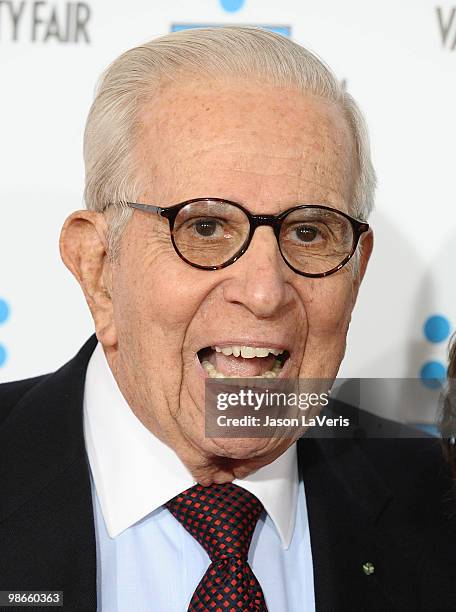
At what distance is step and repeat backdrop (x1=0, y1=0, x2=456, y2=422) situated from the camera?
92.0 inches

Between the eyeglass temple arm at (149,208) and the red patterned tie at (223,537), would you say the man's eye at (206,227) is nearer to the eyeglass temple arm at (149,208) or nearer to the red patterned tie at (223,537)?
the eyeglass temple arm at (149,208)

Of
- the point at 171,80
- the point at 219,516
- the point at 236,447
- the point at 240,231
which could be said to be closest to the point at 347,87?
the point at 171,80

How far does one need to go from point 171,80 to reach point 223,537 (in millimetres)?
853

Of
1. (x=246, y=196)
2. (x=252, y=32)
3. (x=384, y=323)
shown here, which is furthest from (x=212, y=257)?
(x=384, y=323)

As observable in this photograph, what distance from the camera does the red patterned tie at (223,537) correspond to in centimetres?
172

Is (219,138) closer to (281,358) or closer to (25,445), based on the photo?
(281,358)

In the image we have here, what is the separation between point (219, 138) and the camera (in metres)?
1.74

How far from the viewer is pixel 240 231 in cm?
173

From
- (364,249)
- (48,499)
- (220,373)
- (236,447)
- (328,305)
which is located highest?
(364,249)

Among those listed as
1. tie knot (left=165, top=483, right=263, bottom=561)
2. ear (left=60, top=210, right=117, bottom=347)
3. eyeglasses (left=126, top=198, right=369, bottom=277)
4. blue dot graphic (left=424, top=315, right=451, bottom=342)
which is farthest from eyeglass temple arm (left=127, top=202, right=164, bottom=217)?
blue dot graphic (left=424, top=315, right=451, bottom=342)

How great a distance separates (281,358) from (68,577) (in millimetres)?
555

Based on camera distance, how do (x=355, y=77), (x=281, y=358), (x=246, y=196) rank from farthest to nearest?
(x=355, y=77), (x=281, y=358), (x=246, y=196)

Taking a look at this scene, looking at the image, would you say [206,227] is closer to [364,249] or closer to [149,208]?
[149,208]

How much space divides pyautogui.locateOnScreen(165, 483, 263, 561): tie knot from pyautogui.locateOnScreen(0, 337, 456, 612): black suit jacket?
0.16 metres
